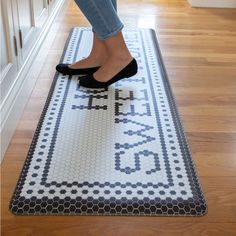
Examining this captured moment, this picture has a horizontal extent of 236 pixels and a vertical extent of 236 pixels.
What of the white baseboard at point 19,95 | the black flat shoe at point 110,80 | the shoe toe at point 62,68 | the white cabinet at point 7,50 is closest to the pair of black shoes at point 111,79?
the black flat shoe at point 110,80

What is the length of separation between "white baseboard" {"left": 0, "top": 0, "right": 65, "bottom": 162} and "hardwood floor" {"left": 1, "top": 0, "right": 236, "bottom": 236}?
0.03 metres

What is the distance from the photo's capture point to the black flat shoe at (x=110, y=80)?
1564mm

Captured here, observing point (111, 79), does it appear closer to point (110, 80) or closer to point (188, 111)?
point (110, 80)

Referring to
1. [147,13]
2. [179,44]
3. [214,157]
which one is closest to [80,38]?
[179,44]

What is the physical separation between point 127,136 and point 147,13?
5.19 feet

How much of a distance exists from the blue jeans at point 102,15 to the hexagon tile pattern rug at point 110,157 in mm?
241

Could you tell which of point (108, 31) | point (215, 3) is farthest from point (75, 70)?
point (215, 3)

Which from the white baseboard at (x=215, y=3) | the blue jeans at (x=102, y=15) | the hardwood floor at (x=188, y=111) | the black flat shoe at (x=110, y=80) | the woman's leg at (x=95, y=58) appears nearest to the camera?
the hardwood floor at (x=188, y=111)

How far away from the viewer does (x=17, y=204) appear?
995 mm

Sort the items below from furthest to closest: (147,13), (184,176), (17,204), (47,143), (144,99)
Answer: (147,13)
(144,99)
(47,143)
(184,176)
(17,204)

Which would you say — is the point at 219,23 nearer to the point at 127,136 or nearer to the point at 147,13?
the point at 147,13

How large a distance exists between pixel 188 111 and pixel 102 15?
46 cm

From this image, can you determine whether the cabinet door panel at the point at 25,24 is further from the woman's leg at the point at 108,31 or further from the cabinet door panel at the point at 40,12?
the woman's leg at the point at 108,31

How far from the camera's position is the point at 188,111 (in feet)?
4.78
